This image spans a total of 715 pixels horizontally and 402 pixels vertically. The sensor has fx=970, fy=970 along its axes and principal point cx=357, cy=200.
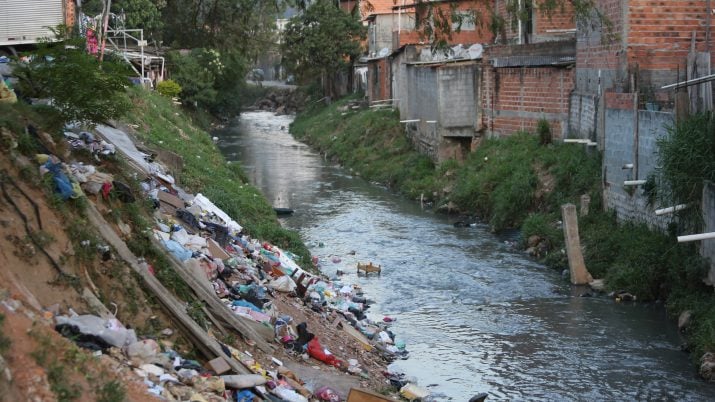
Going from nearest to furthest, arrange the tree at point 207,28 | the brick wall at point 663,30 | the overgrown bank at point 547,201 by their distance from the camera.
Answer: the overgrown bank at point 547,201 → the brick wall at point 663,30 → the tree at point 207,28

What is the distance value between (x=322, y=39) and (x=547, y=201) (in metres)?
25.1

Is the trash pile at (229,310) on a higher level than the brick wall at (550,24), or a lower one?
lower

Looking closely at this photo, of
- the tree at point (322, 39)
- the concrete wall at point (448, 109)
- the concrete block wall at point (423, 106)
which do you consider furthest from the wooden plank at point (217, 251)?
the tree at point (322, 39)

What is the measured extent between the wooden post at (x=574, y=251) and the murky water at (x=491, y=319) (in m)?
0.26

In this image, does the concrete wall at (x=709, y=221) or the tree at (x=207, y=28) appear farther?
the tree at (x=207, y=28)

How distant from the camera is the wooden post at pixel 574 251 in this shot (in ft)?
47.7

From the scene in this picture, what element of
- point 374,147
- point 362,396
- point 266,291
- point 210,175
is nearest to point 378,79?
point 374,147

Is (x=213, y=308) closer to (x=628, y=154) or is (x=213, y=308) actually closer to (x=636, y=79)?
(x=628, y=154)

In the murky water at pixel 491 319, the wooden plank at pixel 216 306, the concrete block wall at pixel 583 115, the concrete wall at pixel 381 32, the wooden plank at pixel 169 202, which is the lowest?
the murky water at pixel 491 319

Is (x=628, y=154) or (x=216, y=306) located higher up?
(x=628, y=154)

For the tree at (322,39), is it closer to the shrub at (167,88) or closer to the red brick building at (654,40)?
the shrub at (167,88)

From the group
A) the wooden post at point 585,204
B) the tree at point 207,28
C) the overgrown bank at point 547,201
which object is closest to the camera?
the overgrown bank at point 547,201

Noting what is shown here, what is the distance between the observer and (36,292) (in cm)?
663

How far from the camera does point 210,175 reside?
16938mm
